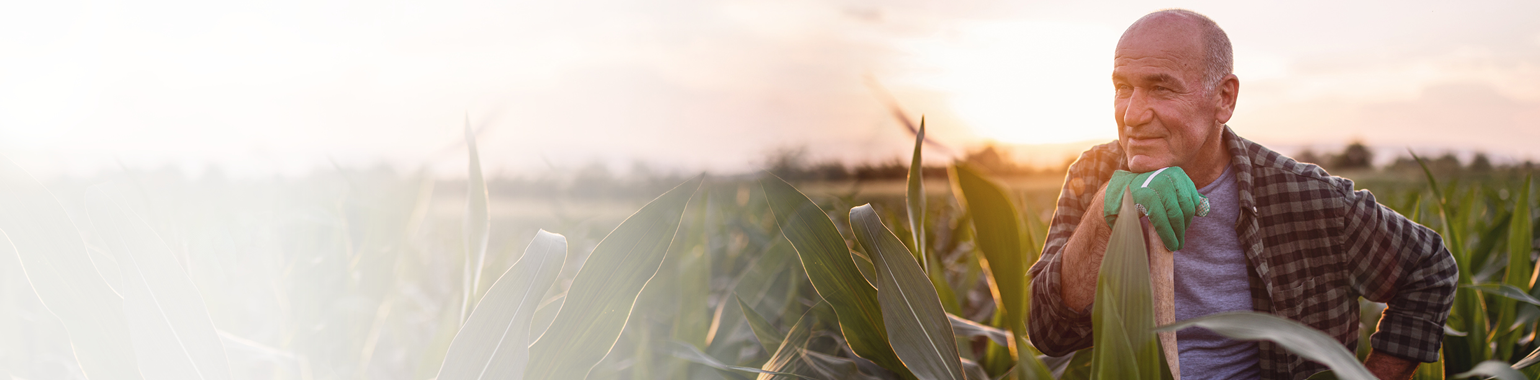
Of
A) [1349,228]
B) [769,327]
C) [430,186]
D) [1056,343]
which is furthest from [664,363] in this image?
[1349,228]

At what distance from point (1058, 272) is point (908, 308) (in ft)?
0.43

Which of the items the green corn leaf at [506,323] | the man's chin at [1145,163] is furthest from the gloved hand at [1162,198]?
the green corn leaf at [506,323]

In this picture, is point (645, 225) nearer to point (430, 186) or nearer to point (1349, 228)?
point (1349, 228)

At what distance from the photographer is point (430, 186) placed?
88cm

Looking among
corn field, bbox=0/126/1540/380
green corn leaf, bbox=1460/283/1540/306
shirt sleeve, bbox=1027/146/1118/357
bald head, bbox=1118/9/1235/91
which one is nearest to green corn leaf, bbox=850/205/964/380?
corn field, bbox=0/126/1540/380

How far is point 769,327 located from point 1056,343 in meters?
0.27

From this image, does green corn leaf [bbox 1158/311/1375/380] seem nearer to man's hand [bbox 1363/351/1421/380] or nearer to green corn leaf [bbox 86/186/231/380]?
man's hand [bbox 1363/351/1421/380]

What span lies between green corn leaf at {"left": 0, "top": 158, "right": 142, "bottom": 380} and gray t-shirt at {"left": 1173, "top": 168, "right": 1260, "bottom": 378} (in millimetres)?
698

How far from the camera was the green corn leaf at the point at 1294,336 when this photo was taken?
0.89 ft

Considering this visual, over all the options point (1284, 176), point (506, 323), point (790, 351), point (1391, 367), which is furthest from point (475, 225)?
point (1391, 367)

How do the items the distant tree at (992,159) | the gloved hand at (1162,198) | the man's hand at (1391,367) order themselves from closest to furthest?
the gloved hand at (1162,198), the man's hand at (1391,367), the distant tree at (992,159)

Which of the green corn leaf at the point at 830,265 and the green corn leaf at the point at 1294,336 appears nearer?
the green corn leaf at the point at 1294,336

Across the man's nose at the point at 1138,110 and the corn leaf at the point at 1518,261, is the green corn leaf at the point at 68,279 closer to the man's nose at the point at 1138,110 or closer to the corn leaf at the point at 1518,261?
the man's nose at the point at 1138,110

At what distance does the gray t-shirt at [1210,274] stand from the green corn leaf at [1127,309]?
0.15 metres
